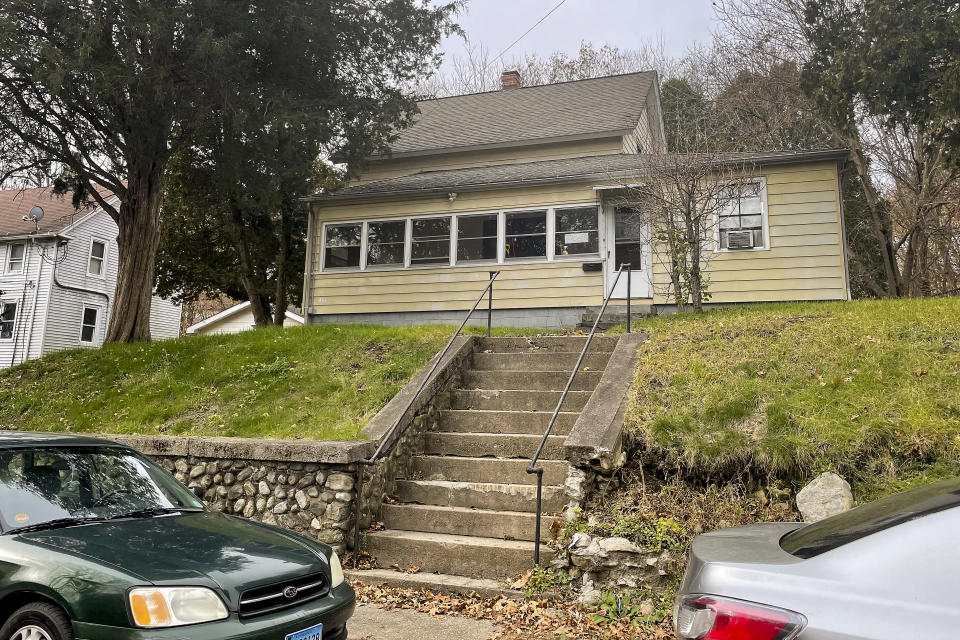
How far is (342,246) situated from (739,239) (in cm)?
895

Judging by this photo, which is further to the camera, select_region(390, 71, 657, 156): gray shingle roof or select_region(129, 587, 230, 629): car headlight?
select_region(390, 71, 657, 156): gray shingle roof

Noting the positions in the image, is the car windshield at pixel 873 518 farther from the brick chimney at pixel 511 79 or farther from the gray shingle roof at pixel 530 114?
the brick chimney at pixel 511 79

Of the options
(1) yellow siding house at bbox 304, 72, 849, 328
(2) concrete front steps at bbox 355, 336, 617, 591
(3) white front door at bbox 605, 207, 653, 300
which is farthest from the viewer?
(3) white front door at bbox 605, 207, 653, 300

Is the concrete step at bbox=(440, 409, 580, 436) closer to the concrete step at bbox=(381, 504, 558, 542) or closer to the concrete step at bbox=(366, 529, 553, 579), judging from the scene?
the concrete step at bbox=(381, 504, 558, 542)

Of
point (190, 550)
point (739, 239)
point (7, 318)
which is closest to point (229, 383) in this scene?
point (190, 550)

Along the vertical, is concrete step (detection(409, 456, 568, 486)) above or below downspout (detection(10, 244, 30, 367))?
below

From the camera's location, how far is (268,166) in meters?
13.3

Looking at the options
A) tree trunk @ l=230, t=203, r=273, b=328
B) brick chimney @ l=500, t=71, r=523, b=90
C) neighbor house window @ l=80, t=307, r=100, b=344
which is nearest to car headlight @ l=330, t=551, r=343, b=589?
tree trunk @ l=230, t=203, r=273, b=328

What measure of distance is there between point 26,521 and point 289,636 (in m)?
1.62

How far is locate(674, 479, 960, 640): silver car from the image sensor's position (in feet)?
6.23

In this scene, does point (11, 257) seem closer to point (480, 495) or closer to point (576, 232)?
point (576, 232)

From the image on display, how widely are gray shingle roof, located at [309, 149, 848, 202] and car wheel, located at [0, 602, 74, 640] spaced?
38.8 feet

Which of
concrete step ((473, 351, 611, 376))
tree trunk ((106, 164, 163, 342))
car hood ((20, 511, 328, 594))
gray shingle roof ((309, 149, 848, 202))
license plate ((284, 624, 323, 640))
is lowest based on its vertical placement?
license plate ((284, 624, 323, 640))

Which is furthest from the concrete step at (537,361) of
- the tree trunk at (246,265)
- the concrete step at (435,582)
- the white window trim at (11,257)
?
the white window trim at (11,257)
